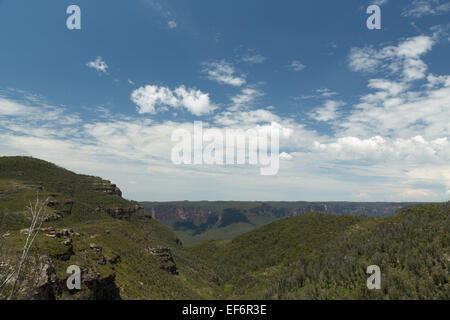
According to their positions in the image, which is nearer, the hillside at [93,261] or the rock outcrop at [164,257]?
the hillside at [93,261]

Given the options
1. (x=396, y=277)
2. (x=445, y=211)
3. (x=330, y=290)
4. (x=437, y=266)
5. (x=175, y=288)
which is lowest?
(x=175, y=288)

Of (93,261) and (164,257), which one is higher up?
(93,261)

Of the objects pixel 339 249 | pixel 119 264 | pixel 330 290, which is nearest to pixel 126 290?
pixel 119 264

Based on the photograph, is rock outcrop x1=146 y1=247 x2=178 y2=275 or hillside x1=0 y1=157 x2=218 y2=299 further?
rock outcrop x1=146 y1=247 x2=178 y2=275

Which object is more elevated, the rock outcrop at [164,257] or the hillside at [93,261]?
the hillside at [93,261]

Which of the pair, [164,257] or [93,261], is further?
[164,257]

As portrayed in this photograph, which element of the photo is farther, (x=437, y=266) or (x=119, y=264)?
(x=119, y=264)

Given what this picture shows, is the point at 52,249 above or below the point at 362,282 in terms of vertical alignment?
above

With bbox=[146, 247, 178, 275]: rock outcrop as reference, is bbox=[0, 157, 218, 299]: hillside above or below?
above
